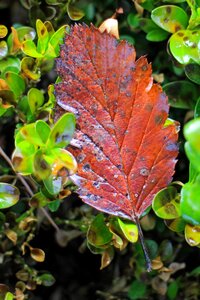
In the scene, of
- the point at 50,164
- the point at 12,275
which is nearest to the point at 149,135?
the point at 50,164

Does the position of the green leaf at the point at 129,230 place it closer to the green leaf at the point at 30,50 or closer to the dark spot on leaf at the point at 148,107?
the dark spot on leaf at the point at 148,107

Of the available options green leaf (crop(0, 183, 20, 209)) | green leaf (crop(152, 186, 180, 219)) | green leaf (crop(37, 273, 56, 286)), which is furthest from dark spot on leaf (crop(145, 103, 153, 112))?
green leaf (crop(37, 273, 56, 286))

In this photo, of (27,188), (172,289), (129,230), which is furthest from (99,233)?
(172,289)

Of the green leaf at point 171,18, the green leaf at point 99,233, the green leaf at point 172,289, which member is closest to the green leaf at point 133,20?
the green leaf at point 171,18

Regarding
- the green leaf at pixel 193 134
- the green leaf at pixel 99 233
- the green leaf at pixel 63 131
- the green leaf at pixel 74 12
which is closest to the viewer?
the green leaf at pixel 193 134

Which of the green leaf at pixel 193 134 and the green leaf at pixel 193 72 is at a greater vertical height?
the green leaf at pixel 193 134

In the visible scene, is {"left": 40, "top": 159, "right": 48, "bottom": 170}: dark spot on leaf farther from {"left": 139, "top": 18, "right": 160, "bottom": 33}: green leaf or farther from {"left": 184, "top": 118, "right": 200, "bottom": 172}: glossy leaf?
{"left": 139, "top": 18, "right": 160, "bottom": 33}: green leaf

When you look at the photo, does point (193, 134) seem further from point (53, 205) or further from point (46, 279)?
point (46, 279)
